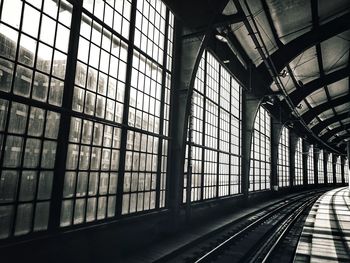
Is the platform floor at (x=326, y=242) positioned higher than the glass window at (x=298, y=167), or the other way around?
the glass window at (x=298, y=167)

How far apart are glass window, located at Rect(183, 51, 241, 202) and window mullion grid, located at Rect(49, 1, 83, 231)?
6070 mm

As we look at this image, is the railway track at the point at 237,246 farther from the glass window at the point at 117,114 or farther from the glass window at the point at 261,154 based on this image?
the glass window at the point at 261,154

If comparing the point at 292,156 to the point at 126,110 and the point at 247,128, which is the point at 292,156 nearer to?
the point at 247,128

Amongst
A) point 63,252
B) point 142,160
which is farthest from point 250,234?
point 63,252

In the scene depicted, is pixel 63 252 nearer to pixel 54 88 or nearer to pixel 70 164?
pixel 70 164

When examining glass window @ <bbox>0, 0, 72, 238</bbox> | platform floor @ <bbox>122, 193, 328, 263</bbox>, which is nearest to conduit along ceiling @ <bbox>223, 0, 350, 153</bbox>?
glass window @ <bbox>0, 0, 72, 238</bbox>

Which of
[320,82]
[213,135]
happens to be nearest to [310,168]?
[320,82]

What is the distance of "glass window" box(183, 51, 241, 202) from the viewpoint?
12.8m

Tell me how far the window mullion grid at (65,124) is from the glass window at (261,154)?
17.6 metres

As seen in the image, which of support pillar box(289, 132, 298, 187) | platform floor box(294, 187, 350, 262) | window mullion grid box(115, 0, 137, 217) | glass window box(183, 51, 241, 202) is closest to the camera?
window mullion grid box(115, 0, 137, 217)

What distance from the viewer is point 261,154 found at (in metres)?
24.8

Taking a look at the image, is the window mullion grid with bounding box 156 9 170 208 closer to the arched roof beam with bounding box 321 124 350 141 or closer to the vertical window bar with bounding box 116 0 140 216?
the vertical window bar with bounding box 116 0 140 216

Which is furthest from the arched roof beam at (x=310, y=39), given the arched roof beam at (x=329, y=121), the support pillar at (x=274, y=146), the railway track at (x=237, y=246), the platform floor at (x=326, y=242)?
the arched roof beam at (x=329, y=121)

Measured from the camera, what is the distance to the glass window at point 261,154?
2211 cm
